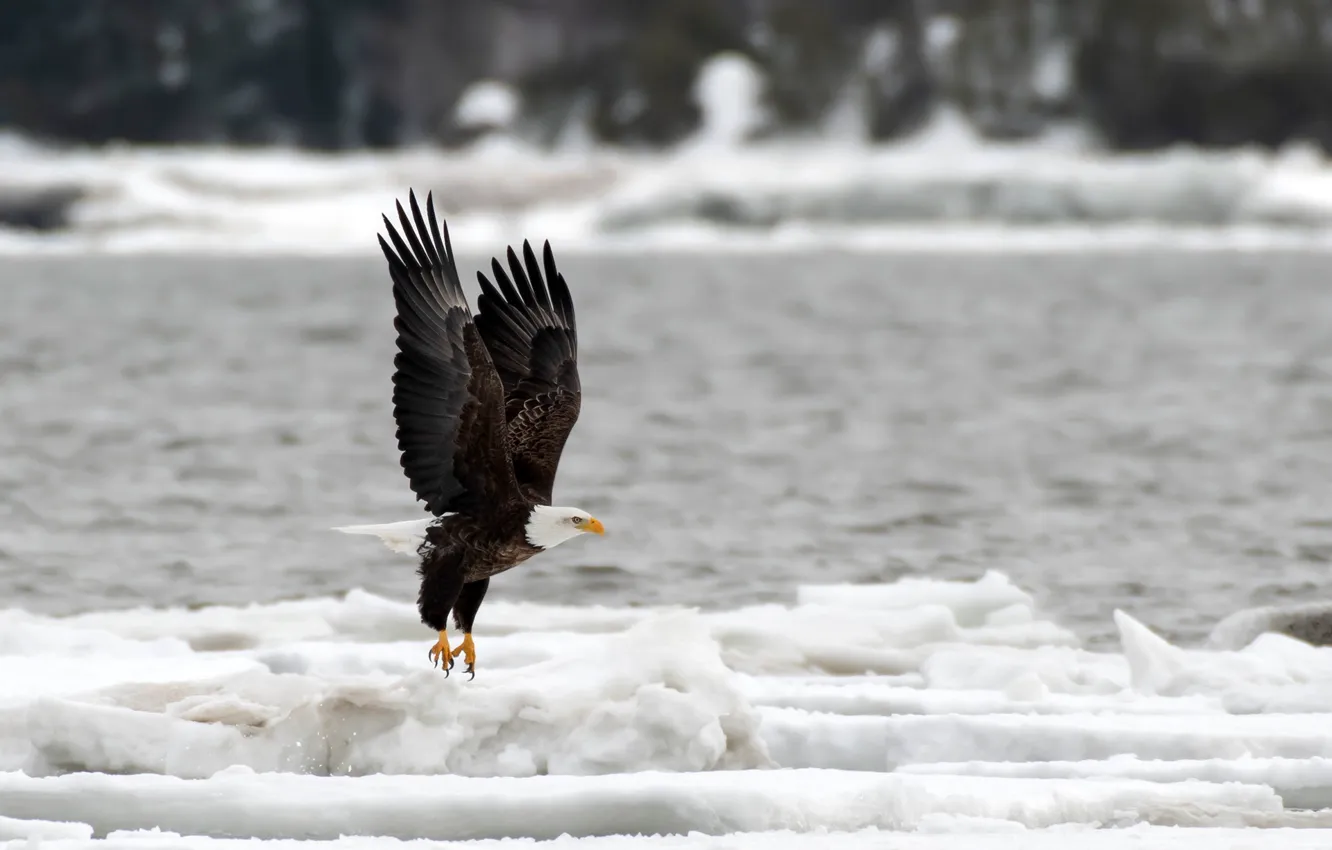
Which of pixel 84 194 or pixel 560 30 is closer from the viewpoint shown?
pixel 84 194

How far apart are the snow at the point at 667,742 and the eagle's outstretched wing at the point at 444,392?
616 millimetres

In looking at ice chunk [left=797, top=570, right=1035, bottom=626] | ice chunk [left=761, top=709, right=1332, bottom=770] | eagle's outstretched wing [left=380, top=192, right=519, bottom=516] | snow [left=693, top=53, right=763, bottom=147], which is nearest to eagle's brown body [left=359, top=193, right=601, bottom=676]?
eagle's outstretched wing [left=380, top=192, right=519, bottom=516]

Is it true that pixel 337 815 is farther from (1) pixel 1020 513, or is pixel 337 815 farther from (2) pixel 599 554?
(1) pixel 1020 513

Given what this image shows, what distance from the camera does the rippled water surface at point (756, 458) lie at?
10.4m

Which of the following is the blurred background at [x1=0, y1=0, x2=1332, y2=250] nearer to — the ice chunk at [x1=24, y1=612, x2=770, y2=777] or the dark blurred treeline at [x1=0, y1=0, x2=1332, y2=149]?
the dark blurred treeline at [x1=0, y1=0, x2=1332, y2=149]

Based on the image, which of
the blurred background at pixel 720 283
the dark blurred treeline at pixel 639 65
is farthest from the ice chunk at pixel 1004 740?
the dark blurred treeline at pixel 639 65

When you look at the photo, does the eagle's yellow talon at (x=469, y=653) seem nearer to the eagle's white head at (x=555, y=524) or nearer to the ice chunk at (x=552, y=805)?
the eagle's white head at (x=555, y=524)

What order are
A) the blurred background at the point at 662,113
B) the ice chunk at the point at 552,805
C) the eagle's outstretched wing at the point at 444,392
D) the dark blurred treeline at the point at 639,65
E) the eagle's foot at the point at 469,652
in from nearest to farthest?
1. the ice chunk at the point at 552,805
2. the eagle's outstretched wing at the point at 444,392
3. the eagle's foot at the point at 469,652
4. the blurred background at the point at 662,113
5. the dark blurred treeline at the point at 639,65

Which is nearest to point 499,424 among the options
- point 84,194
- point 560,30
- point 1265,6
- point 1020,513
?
point 1020,513

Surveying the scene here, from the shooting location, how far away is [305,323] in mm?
34844

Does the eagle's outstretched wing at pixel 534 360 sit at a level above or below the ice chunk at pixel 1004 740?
above

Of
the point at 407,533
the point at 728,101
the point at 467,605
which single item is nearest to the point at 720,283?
the point at 728,101

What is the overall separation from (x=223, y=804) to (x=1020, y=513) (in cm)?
837

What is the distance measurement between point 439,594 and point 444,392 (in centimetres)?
66
